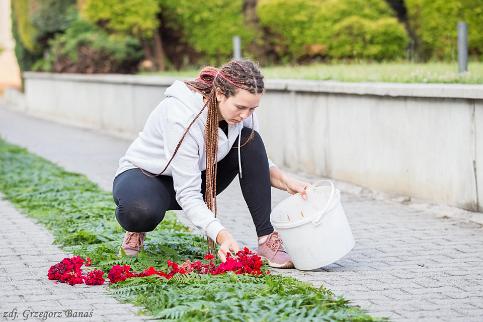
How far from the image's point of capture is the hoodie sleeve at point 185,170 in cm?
589

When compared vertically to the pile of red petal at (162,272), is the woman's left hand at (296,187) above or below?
above

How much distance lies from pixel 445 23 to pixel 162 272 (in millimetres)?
13037

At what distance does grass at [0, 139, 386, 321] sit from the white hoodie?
389 mm

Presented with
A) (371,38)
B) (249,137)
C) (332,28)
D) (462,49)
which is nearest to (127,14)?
(332,28)

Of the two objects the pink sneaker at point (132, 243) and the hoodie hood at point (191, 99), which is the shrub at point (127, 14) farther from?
the hoodie hood at point (191, 99)

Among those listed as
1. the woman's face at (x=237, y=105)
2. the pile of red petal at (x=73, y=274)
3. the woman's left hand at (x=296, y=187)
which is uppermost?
the woman's face at (x=237, y=105)

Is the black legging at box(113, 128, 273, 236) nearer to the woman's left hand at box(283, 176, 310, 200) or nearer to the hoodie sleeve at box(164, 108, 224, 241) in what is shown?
the woman's left hand at box(283, 176, 310, 200)

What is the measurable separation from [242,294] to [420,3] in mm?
13953

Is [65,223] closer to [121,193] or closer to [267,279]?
[121,193]

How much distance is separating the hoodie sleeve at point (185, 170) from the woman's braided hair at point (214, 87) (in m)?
0.04

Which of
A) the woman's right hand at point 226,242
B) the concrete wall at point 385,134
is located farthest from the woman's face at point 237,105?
the concrete wall at point 385,134

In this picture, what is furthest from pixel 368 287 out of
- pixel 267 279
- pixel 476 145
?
pixel 476 145

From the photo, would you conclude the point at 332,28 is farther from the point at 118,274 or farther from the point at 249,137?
the point at 118,274

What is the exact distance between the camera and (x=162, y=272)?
580 centimetres
